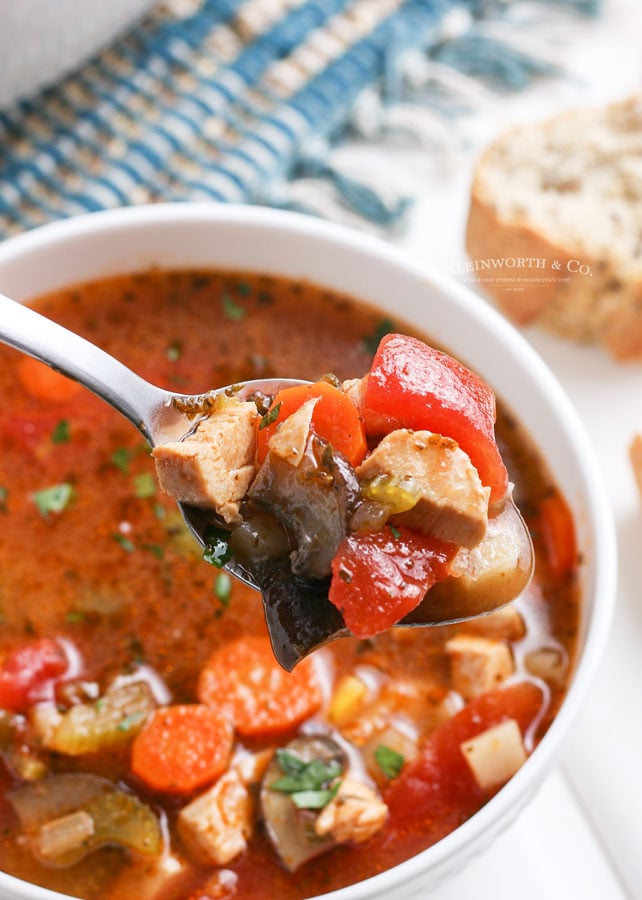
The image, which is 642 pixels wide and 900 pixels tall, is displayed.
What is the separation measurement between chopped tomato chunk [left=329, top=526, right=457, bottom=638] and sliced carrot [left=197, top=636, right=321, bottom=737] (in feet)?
2.29

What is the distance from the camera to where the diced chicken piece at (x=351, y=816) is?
82.7 inches

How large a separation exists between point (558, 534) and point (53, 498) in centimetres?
108

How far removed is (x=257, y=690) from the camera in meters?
2.32

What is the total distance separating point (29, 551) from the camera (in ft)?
7.93

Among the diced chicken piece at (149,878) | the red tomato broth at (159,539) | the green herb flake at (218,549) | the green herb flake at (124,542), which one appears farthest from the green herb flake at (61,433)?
the diced chicken piece at (149,878)

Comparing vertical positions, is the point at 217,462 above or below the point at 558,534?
above

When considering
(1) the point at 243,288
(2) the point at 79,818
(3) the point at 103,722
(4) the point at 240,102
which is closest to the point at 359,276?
(1) the point at 243,288

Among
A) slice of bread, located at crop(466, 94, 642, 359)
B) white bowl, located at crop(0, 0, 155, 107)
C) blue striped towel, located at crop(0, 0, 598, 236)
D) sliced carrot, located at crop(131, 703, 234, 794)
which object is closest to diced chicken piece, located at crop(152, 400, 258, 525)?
sliced carrot, located at crop(131, 703, 234, 794)

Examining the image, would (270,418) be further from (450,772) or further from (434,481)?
(450,772)

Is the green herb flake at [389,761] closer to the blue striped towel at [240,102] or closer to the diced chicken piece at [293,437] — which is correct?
the diced chicken piece at [293,437]

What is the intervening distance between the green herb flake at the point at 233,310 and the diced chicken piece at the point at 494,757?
1061 millimetres

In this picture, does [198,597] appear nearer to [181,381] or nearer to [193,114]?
[181,381]

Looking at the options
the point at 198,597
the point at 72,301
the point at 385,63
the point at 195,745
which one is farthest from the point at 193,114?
the point at 195,745

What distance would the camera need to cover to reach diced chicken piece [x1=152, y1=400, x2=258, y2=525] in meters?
1.73
